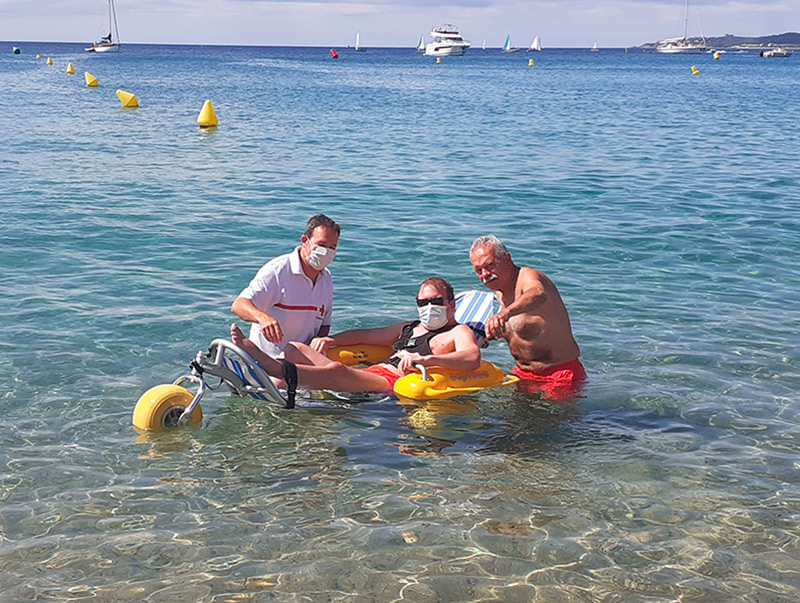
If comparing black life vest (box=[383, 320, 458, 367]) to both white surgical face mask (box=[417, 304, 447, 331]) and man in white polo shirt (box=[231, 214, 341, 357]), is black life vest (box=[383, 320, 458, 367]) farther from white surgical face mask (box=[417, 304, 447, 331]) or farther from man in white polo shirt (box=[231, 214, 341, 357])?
Answer: man in white polo shirt (box=[231, 214, 341, 357])

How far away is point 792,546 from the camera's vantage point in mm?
5000

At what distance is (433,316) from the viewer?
6.94 meters

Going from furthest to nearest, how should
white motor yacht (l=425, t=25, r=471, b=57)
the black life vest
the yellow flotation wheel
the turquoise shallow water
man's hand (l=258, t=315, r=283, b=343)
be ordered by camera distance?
white motor yacht (l=425, t=25, r=471, b=57) < the black life vest < the yellow flotation wheel < man's hand (l=258, t=315, r=283, b=343) < the turquoise shallow water

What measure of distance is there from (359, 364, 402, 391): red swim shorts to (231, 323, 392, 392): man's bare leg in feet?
0.13

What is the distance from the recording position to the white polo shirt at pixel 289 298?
6820 millimetres

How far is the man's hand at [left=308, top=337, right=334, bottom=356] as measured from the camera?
23.1 ft

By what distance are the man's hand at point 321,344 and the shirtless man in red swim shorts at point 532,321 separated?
139 centimetres

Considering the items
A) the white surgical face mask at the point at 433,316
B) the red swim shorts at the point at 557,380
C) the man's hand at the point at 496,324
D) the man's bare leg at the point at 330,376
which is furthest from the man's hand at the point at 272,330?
the red swim shorts at the point at 557,380

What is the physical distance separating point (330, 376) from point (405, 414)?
2.20 ft

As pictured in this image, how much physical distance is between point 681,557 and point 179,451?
135 inches

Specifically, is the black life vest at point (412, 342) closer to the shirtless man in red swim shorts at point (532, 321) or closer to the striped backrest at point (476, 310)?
the striped backrest at point (476, 310)

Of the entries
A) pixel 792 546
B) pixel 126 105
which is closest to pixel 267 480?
pixel 792 546

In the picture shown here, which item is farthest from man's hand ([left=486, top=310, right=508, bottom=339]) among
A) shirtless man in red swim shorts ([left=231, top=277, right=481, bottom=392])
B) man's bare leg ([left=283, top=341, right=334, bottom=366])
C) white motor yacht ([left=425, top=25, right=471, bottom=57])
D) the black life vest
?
white motor yacht ([left=425, top=25, right=471, bottom=57])

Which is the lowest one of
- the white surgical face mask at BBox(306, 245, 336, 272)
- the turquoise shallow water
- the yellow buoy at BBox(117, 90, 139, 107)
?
the turquoise shallow water
